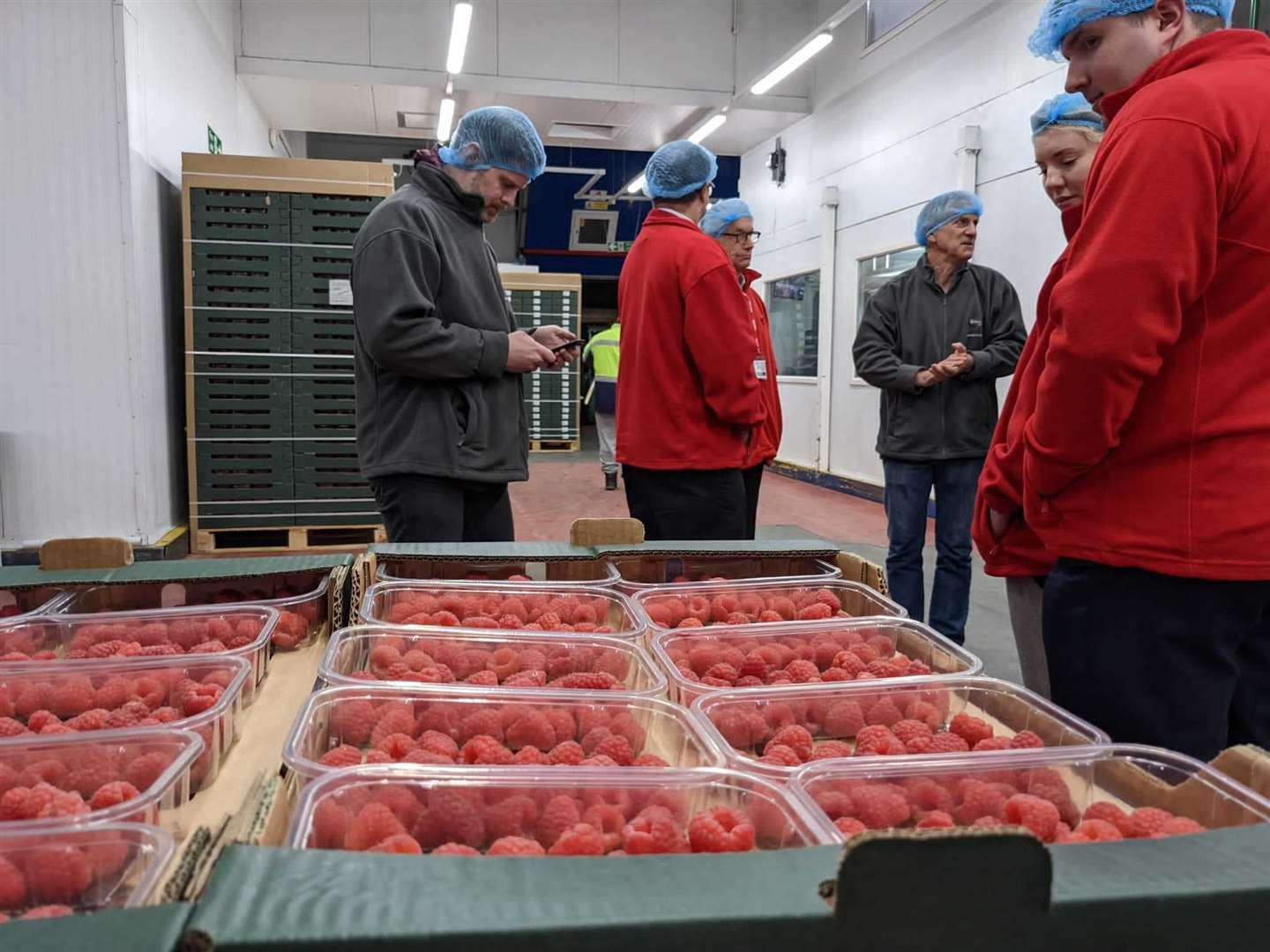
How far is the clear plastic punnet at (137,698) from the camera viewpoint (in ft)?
3.32

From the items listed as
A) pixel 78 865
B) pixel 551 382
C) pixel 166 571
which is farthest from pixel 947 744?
pixel 551 382

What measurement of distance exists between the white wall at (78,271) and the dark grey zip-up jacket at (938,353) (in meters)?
3.26

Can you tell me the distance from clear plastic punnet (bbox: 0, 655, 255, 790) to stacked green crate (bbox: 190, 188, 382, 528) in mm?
3983

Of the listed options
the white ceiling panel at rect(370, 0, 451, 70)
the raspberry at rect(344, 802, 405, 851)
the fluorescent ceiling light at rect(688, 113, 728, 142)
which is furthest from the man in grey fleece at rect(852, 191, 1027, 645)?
the white ceiling panel at rect(370, 0, 451, 70)

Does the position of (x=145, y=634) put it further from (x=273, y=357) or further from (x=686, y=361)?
(x=273, y=357)

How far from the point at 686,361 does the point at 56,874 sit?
1888 mm

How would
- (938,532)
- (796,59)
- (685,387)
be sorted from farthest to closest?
(796,59)
(938,532)
(685,387)

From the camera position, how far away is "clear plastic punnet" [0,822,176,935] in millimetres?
690

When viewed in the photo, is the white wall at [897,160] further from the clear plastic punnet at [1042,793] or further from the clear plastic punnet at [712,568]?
the clear plastic punnet at [1042,793]

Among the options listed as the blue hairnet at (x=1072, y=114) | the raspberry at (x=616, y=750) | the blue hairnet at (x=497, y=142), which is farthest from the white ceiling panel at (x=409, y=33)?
the raspberry at (x=616, y=750)

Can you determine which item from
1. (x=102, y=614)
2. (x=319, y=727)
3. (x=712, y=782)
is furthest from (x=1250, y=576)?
(x=102, y=614)

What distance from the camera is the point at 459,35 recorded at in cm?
670

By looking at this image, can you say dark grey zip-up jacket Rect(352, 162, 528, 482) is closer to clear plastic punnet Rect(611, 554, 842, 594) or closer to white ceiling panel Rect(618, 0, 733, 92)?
clear plastic punnet Rect(611, 554, 842, 594)

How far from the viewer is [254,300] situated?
16.1 feet
